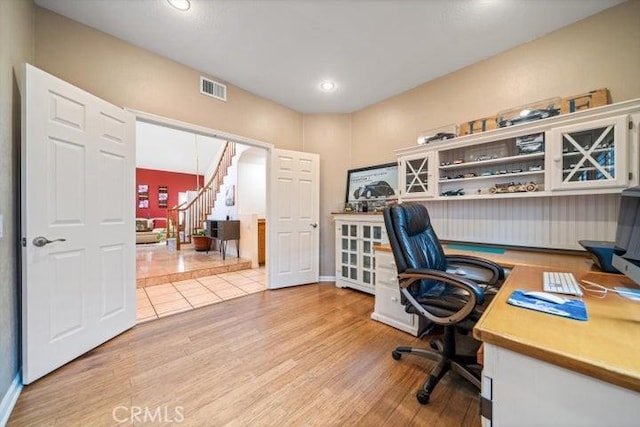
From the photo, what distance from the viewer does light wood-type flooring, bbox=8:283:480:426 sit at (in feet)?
4.29

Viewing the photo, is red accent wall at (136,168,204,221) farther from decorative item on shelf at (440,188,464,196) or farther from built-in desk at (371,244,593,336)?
decorative item on shelf at (440,188,464,196)

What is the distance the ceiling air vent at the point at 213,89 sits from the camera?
2729 mm

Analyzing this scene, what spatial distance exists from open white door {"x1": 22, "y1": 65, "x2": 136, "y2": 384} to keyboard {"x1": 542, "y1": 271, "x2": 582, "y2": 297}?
2.84 m

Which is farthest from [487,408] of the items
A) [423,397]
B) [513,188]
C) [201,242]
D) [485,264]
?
[201,242]

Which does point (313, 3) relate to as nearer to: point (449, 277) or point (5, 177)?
point (449, 277)

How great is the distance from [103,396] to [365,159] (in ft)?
11.3

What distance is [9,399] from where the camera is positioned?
1.35m

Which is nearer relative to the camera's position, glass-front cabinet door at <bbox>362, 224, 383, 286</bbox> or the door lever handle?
the door lever handle

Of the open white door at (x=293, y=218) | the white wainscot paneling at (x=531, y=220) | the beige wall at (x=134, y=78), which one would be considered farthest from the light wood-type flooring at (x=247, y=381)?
the beige wall at (x=134, y=78)

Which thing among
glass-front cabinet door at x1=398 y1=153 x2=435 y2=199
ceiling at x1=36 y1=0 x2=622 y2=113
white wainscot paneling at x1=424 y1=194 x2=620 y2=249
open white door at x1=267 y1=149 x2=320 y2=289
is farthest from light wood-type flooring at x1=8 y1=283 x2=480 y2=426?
ceiling at x1=36 y1=0 x2=622 y2=113

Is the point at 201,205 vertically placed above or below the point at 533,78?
below

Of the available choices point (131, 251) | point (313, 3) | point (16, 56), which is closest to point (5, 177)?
point (16, 56)

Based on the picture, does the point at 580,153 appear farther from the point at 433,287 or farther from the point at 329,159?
the point at 329,159

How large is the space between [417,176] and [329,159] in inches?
61.4
